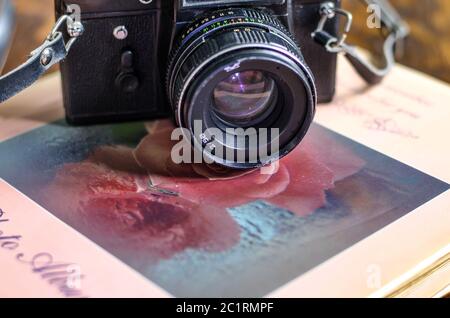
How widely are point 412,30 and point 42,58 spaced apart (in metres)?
0.47

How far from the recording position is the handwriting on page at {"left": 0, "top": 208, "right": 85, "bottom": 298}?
1.89 feet

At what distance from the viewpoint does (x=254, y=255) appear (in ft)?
1.99

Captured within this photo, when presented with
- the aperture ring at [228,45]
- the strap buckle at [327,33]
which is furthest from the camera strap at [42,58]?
the strap buckle at [327,33]

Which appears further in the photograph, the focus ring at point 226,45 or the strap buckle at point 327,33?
the strap buckle at point 327,33

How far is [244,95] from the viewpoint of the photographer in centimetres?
70

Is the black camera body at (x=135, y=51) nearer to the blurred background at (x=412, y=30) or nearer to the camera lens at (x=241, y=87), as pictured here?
the camera lens at (x=241, y=87)

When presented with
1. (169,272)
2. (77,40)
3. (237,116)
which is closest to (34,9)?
(77,40)

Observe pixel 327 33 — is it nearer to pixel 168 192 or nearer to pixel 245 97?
pixel 245 97

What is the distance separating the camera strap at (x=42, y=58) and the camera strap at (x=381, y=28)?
229 mm

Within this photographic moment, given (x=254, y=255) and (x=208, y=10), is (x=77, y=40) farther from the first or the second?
(x=254, y=255)

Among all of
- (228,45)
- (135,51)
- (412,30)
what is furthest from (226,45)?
(412,30)

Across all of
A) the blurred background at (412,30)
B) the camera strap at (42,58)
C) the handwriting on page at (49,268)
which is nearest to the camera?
the handwriting on page at (49,268)

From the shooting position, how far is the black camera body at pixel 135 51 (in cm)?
69

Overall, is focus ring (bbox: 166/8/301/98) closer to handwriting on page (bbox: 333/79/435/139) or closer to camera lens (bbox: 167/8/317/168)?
camera lens (bbox: 167/8/317/168)
